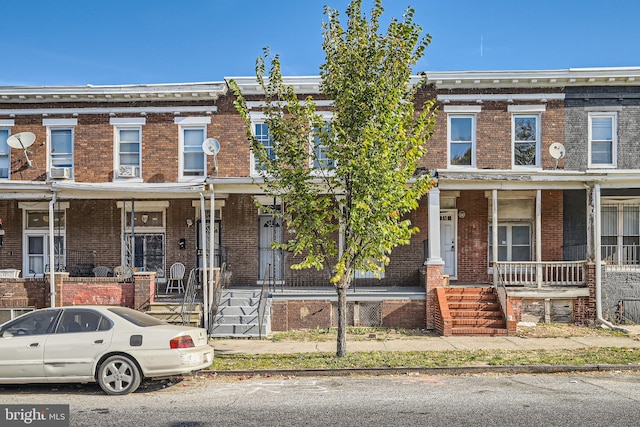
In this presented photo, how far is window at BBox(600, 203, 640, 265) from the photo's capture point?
19.1 metres

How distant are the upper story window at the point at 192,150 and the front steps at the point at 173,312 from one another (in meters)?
4.85

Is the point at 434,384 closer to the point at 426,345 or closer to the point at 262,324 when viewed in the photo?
the point at 426,345

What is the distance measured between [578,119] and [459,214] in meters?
4.73

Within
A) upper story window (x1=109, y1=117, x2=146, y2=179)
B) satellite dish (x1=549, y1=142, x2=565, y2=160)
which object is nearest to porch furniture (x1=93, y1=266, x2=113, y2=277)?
upper story window (x1=109, y1=117, x2=146, y2=179)

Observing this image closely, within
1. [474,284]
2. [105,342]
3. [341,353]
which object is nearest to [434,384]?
[341,353]

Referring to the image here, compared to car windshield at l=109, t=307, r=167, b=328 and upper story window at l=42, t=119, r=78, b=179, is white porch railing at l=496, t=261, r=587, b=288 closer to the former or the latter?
car windshield at l=109, t=307, r=167, b=328

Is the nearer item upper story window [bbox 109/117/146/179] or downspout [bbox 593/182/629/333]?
downspout [bbox 593/182/629/333]

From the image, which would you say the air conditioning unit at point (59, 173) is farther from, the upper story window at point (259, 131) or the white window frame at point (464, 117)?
the white window frame at point (464, 117)

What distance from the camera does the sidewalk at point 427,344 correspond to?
13492 mm

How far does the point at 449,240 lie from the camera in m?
19.4

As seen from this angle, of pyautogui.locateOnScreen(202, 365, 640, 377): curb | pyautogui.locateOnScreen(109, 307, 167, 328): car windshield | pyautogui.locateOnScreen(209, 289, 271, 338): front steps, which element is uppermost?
pyautogui.locateOnScreen(109, 307, 167, 328): car windshield

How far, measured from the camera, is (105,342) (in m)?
9.50

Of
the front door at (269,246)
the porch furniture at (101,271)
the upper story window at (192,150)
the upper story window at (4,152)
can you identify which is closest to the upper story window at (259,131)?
the upper story window at (192,150)

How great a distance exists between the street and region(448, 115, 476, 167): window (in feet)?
30.5
